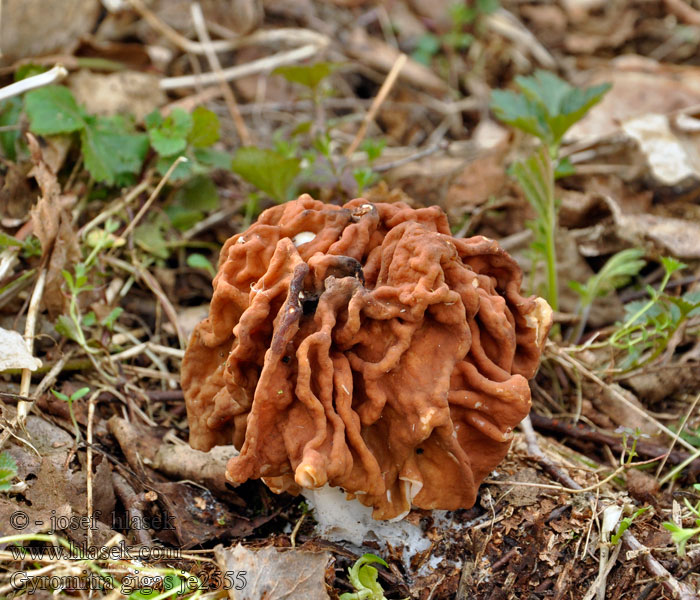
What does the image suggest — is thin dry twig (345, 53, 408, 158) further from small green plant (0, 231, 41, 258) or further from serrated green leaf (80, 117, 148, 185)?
small green plant (0, 231, 41, 258)

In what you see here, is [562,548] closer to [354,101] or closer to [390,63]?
[354,101]

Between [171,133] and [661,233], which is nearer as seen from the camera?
[171,133]

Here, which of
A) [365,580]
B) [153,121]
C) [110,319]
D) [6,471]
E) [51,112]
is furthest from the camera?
[153,121]

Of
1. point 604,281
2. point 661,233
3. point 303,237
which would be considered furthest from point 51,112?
point 661,233

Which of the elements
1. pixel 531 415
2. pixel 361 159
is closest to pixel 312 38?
pixel 361 159

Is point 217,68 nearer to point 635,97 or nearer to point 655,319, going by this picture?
point 635,97

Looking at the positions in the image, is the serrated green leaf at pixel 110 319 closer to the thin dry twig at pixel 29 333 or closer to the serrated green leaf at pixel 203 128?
the thin dry twig at pixel 29 333

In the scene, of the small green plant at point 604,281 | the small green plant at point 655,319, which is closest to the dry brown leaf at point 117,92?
the small green plant at point 604,281

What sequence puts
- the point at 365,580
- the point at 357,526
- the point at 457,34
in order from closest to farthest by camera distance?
the point at 365,580, the point at 357,526, the point at 457,34
